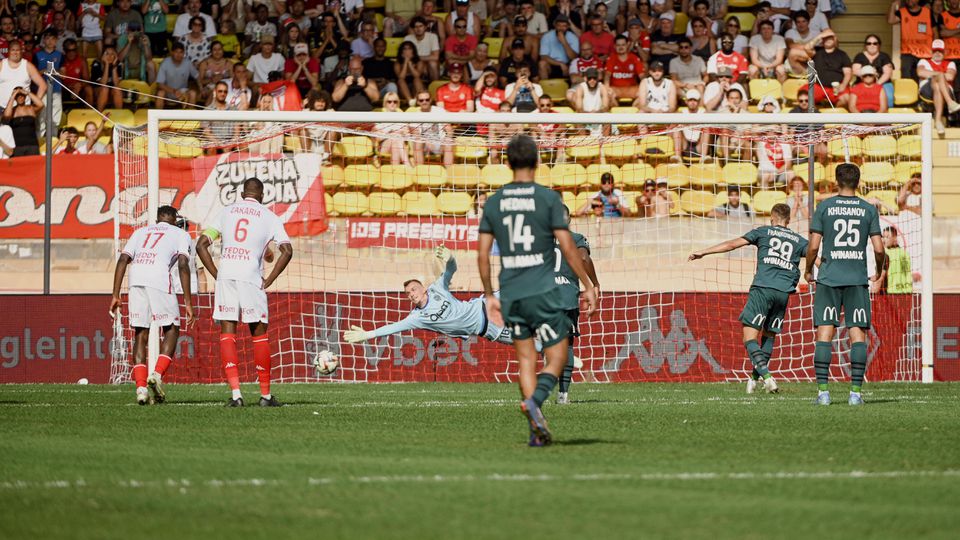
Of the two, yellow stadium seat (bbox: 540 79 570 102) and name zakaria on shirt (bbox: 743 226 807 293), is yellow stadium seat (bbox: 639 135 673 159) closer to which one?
yellow stadium seat (bbox: 540 79 570 102)

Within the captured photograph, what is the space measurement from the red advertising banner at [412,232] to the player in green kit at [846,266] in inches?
333

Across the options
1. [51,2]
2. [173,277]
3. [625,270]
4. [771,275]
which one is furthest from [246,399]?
[51,2]

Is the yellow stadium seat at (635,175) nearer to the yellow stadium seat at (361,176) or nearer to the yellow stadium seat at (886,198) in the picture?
the yellow stadium seat at (886,198)

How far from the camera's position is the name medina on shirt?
67.8 ft

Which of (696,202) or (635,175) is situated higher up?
(635,175)

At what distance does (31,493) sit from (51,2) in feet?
66.9

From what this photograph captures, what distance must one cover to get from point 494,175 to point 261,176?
3718mm

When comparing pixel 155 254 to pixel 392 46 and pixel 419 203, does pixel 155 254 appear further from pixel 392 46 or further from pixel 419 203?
pixel 392 46

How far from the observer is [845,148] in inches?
832

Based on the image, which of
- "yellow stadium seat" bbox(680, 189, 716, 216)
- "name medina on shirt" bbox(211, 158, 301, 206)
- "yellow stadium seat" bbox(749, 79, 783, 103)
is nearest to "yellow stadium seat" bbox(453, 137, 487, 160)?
"name medina on shirt" bbox(211, 158, 301, 206)

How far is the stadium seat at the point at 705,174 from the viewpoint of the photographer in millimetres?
21641

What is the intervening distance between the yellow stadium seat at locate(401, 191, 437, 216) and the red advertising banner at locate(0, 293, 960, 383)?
7.05ft

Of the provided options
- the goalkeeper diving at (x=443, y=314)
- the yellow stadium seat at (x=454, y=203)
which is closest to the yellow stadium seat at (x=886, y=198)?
the yellow stadium seat at (x=454, y=203)

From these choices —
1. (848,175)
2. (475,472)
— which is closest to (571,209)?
(848,175)
